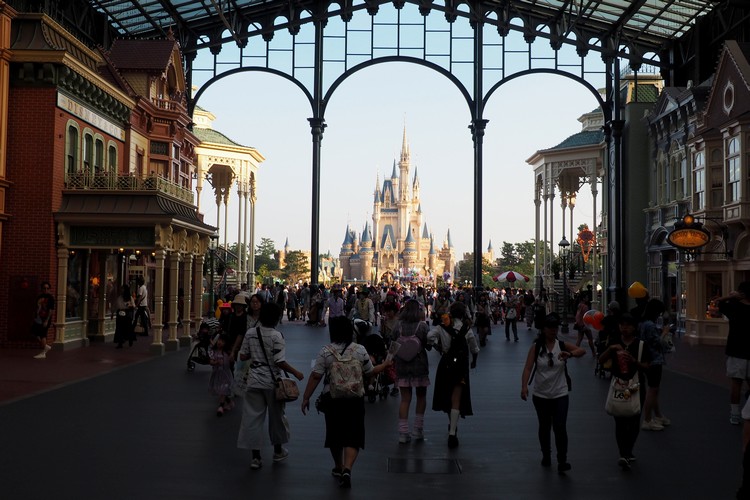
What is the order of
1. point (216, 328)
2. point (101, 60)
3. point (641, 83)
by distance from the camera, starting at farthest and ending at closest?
point (641, 83) < point (101, 60) < point (216, 328)

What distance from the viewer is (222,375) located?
1220 centimetres

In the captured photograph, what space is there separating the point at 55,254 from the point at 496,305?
953 inches

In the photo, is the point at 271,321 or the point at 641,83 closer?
the point at 271,321

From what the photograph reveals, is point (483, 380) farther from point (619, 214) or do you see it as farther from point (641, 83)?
point (641, 83)

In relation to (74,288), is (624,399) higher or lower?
lower

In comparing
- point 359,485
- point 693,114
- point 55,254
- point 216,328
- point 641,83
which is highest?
point 641,83

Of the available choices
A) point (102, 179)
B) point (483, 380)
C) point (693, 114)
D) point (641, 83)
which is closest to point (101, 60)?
point (102, 179)

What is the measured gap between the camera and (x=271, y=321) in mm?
8867

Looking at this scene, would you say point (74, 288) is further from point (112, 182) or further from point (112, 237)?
point (112, 182)

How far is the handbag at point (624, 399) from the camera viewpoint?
869 cm

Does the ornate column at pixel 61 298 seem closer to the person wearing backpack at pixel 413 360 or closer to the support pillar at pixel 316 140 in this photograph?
the person wearing backpack at pixel 413 360

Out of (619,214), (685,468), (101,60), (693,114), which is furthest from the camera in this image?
(619,214)

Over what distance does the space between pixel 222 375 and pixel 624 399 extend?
18.7 ft

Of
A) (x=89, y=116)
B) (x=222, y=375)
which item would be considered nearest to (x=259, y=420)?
(x=222, y=375)
